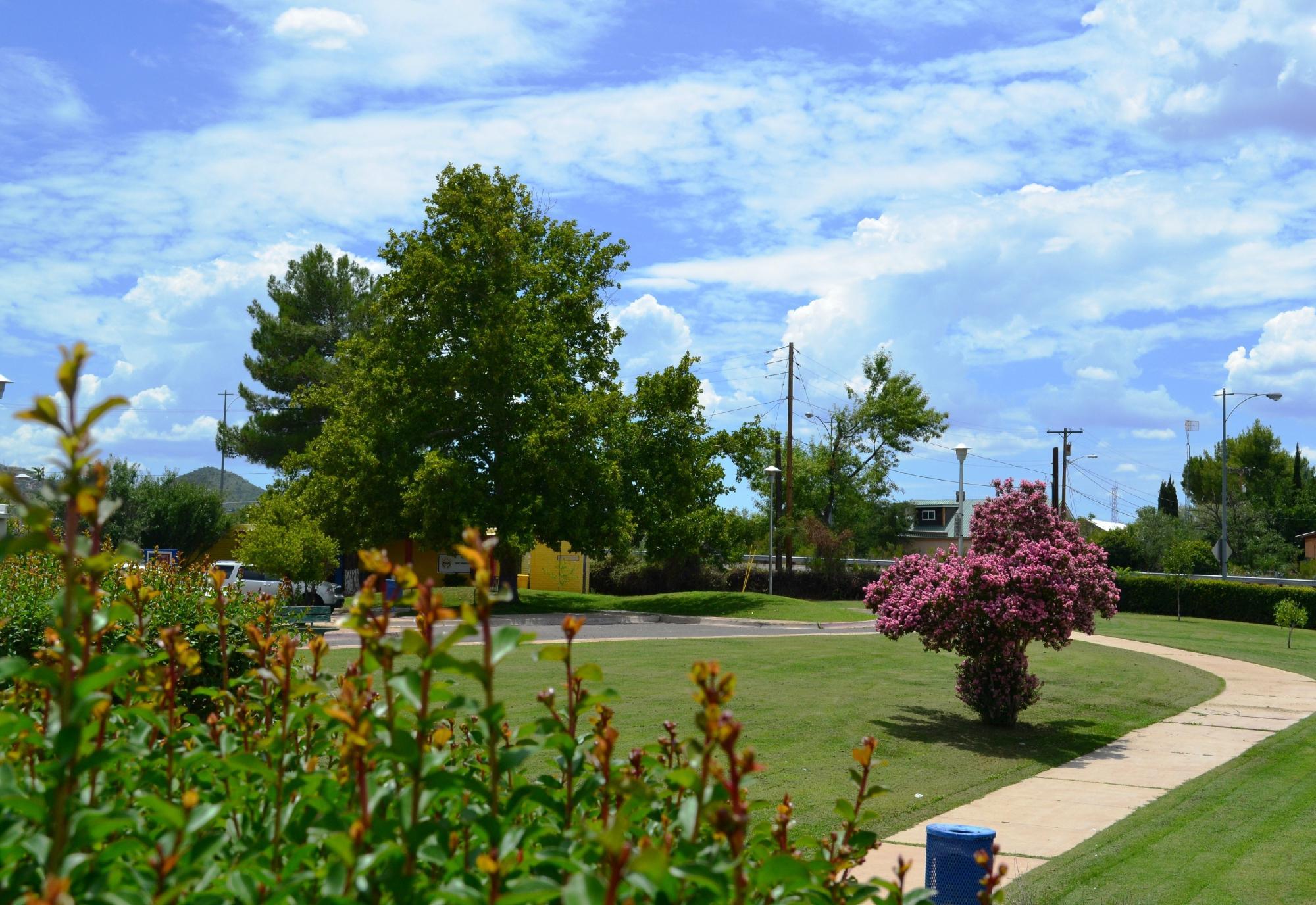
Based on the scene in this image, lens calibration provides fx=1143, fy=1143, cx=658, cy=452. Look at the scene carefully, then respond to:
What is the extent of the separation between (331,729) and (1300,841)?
8851mm

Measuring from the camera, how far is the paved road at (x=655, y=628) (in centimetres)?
2488

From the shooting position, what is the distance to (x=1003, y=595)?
1289 cm

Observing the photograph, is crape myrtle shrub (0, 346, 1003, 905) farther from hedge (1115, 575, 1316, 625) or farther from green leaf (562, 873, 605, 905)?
hedge (1115, 575, 1316, 625)

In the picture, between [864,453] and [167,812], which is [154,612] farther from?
[864,453]

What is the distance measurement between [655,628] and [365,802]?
2676cm

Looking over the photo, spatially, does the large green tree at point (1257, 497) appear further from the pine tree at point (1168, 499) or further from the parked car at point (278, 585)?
the parked car at point (278, 585)

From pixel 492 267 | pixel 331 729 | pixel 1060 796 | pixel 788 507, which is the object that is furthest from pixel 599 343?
pixel 331 729

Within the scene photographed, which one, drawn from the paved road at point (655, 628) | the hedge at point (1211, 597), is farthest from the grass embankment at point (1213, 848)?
the hedge at point (1211, 597)

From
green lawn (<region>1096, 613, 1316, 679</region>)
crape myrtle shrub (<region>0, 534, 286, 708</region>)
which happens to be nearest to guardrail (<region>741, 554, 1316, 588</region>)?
green lawn (<region>1096, 613, 1316, 679</region>)

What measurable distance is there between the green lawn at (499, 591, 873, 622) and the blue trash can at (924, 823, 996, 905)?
1000 inches

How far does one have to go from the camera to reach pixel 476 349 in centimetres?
3444

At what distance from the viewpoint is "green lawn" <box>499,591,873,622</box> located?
109 feet

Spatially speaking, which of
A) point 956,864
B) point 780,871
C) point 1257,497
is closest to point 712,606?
point 956,864

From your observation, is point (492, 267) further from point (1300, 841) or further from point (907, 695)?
point (1300, 841)
